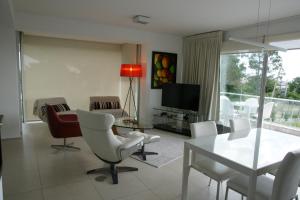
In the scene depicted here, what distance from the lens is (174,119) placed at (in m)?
5.51

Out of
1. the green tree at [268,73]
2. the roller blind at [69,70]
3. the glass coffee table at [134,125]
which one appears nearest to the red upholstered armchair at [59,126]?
the glass coffee table at [134,125]

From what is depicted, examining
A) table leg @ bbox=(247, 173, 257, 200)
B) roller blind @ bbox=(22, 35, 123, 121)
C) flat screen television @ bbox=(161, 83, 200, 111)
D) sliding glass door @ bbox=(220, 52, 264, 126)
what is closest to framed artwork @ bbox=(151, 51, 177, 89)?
flat screen television @ bbox=(161, 83, 200, 111)

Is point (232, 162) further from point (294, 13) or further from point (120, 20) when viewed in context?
point (120, 20)

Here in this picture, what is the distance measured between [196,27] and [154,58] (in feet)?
4.25

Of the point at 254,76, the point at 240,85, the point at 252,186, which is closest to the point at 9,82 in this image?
the point at 252,186

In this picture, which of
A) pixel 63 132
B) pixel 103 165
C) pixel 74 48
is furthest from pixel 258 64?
pixel 74 48

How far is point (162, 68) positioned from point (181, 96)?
927 mm

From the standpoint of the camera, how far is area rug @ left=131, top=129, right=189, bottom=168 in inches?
137

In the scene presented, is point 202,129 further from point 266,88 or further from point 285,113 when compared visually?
point 285,113

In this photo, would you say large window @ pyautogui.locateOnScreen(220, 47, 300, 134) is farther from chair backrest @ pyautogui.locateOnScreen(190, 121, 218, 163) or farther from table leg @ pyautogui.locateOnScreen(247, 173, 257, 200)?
table leg @ pyautogui.locateOnScreen(247, 173, 257, 200)

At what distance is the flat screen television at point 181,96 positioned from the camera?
5.04 meters

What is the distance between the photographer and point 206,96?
17.0 feet

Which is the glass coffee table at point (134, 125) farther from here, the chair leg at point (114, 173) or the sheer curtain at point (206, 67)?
the sheer curtain at point (206, 67)

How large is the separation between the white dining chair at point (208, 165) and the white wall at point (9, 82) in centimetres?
356
